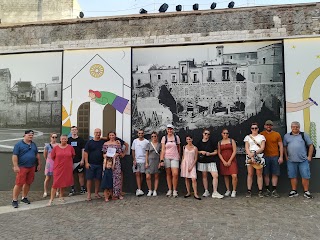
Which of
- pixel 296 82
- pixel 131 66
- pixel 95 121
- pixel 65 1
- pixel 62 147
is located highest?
pixel 65 1

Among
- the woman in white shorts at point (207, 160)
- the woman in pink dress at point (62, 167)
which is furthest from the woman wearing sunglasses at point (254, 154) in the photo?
the woman in pink dress at point (62, 167)

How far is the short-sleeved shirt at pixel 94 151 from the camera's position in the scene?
7.91 metres

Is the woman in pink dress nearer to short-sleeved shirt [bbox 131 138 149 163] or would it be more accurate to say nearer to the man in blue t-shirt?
the man in blue t-shirt

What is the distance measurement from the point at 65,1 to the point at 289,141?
42.9 ft

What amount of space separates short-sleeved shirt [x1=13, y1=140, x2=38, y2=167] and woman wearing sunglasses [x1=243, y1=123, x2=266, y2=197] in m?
5.38

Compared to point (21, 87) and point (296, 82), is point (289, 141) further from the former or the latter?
point (21, 87)

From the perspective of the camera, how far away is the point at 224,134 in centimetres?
810

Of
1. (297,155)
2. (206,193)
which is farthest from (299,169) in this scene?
(206,193)

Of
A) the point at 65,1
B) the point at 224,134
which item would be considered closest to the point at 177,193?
the point at 224,134

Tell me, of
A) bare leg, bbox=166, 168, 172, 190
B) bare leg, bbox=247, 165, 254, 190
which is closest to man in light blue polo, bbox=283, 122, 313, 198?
bare leg, bbox=247, 165, 254, 190

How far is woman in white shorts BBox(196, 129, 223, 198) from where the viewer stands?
7910 millimetres

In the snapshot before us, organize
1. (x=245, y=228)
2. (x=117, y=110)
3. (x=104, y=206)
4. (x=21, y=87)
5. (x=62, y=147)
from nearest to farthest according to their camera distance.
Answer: (x=245, y=228), (x=104, y=206), (x=62, y=147), (x=117, y=110), (x=21, y=87)

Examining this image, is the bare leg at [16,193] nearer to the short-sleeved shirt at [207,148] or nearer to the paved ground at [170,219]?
the paved ground at [170,219]

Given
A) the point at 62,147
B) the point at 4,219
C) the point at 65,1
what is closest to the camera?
the point at 4,219
